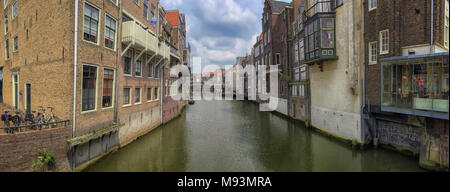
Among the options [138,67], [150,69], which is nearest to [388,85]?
[138,67]

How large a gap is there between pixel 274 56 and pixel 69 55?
2915 cm

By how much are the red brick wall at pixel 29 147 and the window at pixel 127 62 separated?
6.49 meters

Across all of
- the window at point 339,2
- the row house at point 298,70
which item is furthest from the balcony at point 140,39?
the window at point 339,2

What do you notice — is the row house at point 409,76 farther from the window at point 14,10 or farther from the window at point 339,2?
the window at point 14,10

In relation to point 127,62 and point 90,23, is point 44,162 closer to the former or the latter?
point 90,23

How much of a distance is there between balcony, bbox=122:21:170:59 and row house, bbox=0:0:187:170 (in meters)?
0.07

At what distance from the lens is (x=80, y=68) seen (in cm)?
1008

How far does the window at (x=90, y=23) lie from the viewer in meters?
10.5

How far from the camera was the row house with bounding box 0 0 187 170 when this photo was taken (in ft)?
31.7

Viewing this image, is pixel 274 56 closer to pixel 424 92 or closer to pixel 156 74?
pixel 156 74

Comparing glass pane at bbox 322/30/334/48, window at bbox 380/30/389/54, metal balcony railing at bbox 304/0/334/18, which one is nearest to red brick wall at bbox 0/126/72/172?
glass pane at bbox 322/30/334/48

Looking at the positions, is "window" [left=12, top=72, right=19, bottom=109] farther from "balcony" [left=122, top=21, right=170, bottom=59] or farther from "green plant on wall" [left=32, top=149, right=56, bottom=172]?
"green plant on wall" [left=32, top=149, right=56, bottom=172]
